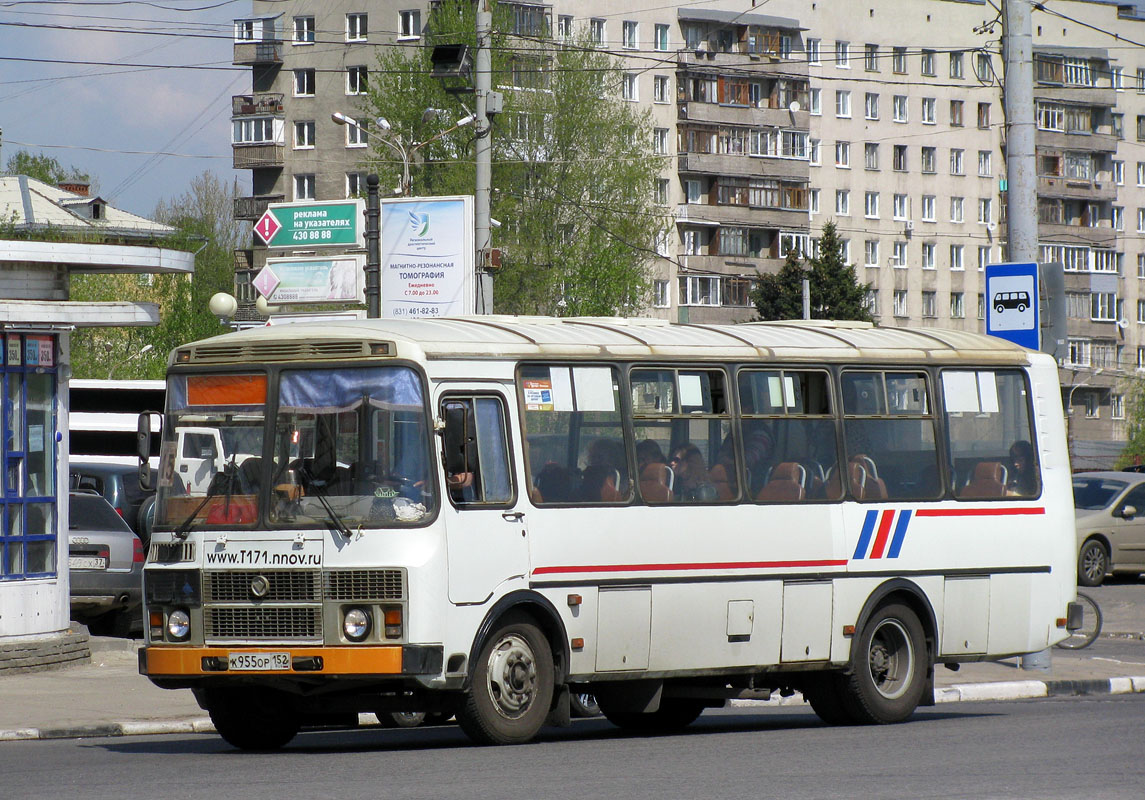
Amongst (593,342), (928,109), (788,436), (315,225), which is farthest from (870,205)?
(593,342)

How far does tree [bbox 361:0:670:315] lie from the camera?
2527 inches

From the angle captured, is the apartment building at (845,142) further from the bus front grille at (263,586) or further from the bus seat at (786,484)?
the bus front grille at (263,586)

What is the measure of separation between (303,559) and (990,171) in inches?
3592

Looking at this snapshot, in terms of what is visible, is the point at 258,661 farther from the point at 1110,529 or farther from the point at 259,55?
the point at 259,55

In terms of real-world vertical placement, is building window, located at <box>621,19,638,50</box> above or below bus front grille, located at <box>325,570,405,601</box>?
above

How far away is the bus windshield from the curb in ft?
8.08

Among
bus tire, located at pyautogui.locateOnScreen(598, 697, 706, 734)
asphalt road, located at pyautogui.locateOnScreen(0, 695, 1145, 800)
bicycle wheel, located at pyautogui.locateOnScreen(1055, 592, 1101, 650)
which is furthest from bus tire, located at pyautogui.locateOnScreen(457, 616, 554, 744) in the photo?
bicycle wheel, located at pyautogui.locateOnScreen(1055, 592, 1101, 650)

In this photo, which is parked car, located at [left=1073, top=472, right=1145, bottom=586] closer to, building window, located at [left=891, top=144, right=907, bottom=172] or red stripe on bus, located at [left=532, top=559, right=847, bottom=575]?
red stripe on bus, located at [left=532, top=559, right=847, bottom=575]

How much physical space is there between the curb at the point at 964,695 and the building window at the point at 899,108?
79161 mm

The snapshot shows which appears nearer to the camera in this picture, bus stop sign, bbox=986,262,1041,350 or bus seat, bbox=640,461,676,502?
bus seat, bbox=640,461,676,502

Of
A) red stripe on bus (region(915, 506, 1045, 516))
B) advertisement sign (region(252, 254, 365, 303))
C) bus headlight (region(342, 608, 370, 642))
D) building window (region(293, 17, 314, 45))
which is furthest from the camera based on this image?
building window (region(293, 17, 314, 45))

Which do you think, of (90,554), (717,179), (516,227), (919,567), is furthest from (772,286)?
(919,567)

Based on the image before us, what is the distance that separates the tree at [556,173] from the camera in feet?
211

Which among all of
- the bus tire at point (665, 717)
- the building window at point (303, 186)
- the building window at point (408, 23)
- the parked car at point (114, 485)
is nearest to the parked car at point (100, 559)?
the parked car at point (114, 485)
